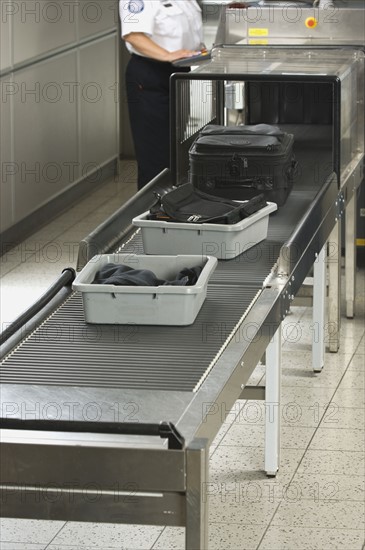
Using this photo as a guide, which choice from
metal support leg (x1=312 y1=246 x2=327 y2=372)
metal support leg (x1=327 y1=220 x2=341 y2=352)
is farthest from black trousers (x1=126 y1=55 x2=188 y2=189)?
metal support leg (x1=312 y1=246 x2=327 y2=372)

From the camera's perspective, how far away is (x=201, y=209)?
9.86 feet

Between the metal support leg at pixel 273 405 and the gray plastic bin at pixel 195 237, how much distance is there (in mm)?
271

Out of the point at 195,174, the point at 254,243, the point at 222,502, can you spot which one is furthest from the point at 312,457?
the point at 195,174

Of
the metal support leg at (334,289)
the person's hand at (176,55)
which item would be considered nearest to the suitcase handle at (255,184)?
the metal support leg at (334,289)

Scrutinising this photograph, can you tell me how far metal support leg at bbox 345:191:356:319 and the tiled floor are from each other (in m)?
0.08

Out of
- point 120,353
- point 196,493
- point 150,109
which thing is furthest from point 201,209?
point 150,109

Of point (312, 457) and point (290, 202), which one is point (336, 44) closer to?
point (290, 202)

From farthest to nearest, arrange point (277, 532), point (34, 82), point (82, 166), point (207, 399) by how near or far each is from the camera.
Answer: point (82, 166) → point (34, 82) → point (277, 532) → point (207, 399)

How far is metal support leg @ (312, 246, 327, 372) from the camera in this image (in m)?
3.85

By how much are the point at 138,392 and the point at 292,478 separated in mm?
1229

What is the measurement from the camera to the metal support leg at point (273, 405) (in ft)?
10.0

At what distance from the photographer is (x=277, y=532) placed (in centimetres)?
290

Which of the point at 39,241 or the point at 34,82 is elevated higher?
the point at 34,82

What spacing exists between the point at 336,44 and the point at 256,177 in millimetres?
1336
